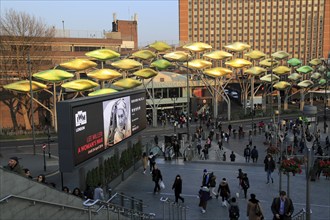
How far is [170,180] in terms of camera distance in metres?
18.9

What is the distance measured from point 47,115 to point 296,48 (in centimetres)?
9139

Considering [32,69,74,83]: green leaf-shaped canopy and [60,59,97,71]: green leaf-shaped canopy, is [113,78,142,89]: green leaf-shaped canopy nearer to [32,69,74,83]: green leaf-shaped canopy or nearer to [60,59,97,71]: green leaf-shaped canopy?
[60,59,97,71]: green leaf-shaped canopy

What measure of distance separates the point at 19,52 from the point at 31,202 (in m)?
37.5

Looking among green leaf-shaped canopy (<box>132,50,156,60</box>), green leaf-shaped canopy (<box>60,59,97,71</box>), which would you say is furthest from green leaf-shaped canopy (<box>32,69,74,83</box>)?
green leaf-shaped canopy (<box>132,50,156,60</box>)

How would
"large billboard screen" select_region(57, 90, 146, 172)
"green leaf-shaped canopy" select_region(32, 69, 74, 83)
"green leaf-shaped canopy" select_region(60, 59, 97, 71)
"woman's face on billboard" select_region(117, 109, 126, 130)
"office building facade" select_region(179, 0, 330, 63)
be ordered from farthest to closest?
"office building facade" select_region(179, 0, 330, 63) < "green leaf-shaped canopy" select_region(60, 59, 97, 71) < "green leaf-shaped canopy" select_region(32, 69, 74, 83) < "woman's face on billboard" select_region(117, 109, 126, 130) < "large billboard screen" select_region(57, 90, 146, 172)

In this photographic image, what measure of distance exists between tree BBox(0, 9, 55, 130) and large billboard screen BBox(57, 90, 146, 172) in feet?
80.2

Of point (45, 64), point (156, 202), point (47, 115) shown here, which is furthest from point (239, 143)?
point (45, 64)

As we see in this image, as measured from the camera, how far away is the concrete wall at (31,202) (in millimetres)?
6832

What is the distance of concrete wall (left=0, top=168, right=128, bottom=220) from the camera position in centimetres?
683

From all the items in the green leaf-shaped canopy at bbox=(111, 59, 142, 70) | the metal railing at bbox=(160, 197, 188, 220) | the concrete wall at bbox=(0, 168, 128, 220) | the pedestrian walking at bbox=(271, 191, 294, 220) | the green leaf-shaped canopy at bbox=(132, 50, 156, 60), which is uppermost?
the green leaf-shaped canopy at bbox=(132, 50, 156, 60)

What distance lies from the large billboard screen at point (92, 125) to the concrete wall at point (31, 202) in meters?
4.10

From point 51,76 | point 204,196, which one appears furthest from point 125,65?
point 204,196

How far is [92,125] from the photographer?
572 inches

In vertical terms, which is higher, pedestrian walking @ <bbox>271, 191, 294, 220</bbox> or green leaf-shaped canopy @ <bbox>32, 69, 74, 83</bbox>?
green leaf-shaped canopy @ <bbox>32, 69, 74, 83</bbox>
